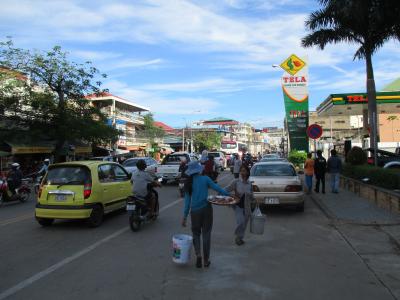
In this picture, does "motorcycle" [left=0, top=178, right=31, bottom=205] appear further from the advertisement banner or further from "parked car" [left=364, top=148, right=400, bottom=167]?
the advertisement banner

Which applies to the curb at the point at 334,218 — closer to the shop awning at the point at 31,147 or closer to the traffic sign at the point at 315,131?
the traffic sign at the point at 315,131

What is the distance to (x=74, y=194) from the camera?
30.8 feet

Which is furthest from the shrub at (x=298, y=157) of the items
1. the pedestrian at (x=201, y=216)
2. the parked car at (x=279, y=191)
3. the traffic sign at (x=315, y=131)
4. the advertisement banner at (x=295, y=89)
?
the pedestrian at (x=201, y=216)

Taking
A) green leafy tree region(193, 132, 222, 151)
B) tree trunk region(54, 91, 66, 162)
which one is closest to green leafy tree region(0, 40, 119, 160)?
tree trunk region(54, 91, 66, 162)

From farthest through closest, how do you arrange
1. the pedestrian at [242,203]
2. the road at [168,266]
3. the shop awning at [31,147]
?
1. the shop awning at [31,147]
2. the pedestrian at [242,203]
3. the road at [168,266]

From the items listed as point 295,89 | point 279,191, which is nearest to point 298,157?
point 295,89

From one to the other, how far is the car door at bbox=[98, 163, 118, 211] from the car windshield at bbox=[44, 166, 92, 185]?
1.51 ft

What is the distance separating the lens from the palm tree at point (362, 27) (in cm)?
1727

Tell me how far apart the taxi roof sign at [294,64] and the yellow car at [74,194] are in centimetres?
2268

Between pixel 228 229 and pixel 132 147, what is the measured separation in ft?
167

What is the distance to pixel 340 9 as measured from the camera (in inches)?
686

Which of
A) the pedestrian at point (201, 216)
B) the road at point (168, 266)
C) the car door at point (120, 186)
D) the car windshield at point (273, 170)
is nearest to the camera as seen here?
the road at point (168, 266)

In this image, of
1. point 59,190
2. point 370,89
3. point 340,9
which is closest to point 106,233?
point 59,190

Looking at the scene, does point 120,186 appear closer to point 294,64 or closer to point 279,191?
point 279,191
